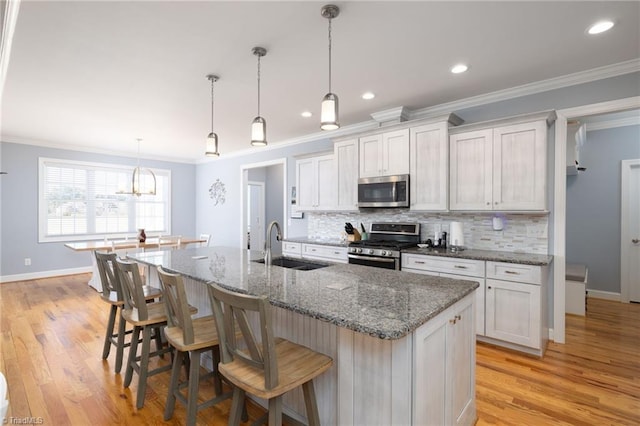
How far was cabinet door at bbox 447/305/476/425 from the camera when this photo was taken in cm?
165

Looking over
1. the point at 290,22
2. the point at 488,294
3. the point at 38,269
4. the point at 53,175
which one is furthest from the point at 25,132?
the point at 488,294

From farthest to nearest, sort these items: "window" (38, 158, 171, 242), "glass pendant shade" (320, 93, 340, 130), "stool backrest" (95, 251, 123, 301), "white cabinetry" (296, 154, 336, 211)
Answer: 1. "window" (38, 158, 171, 242)
2. "white cabinetry" (296, 154, 336, 211)
3. "stool backrest" (95, 251, 123, 301)
4. "glass pendant shade" (320, 93, 340, 130)

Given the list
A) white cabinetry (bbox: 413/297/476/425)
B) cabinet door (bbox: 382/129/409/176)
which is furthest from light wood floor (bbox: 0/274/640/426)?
cabinet door (bbox: 382/129/409/176)

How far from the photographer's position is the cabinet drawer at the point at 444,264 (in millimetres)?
3101

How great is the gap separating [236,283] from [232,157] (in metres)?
5.62

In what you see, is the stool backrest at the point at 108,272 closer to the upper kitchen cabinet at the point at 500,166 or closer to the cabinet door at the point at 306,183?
the cabinet door at the point at 306,183

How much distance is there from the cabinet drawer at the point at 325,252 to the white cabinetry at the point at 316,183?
60cm

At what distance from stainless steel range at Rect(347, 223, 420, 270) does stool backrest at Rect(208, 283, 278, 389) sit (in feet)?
7.84

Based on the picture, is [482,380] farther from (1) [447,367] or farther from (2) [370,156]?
(2) [370,156]

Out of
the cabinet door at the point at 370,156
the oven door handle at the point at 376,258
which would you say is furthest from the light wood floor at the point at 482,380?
the cabinet door at the point at 370,156

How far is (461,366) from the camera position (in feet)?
5.78

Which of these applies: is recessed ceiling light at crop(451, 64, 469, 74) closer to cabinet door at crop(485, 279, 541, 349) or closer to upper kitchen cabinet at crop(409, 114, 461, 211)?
upper kitchen cabinet at crop(409, 114, 461, 211)

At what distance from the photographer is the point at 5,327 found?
3527 millimetres

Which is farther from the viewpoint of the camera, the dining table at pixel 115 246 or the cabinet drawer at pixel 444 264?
the dining table at pixel 115 246
